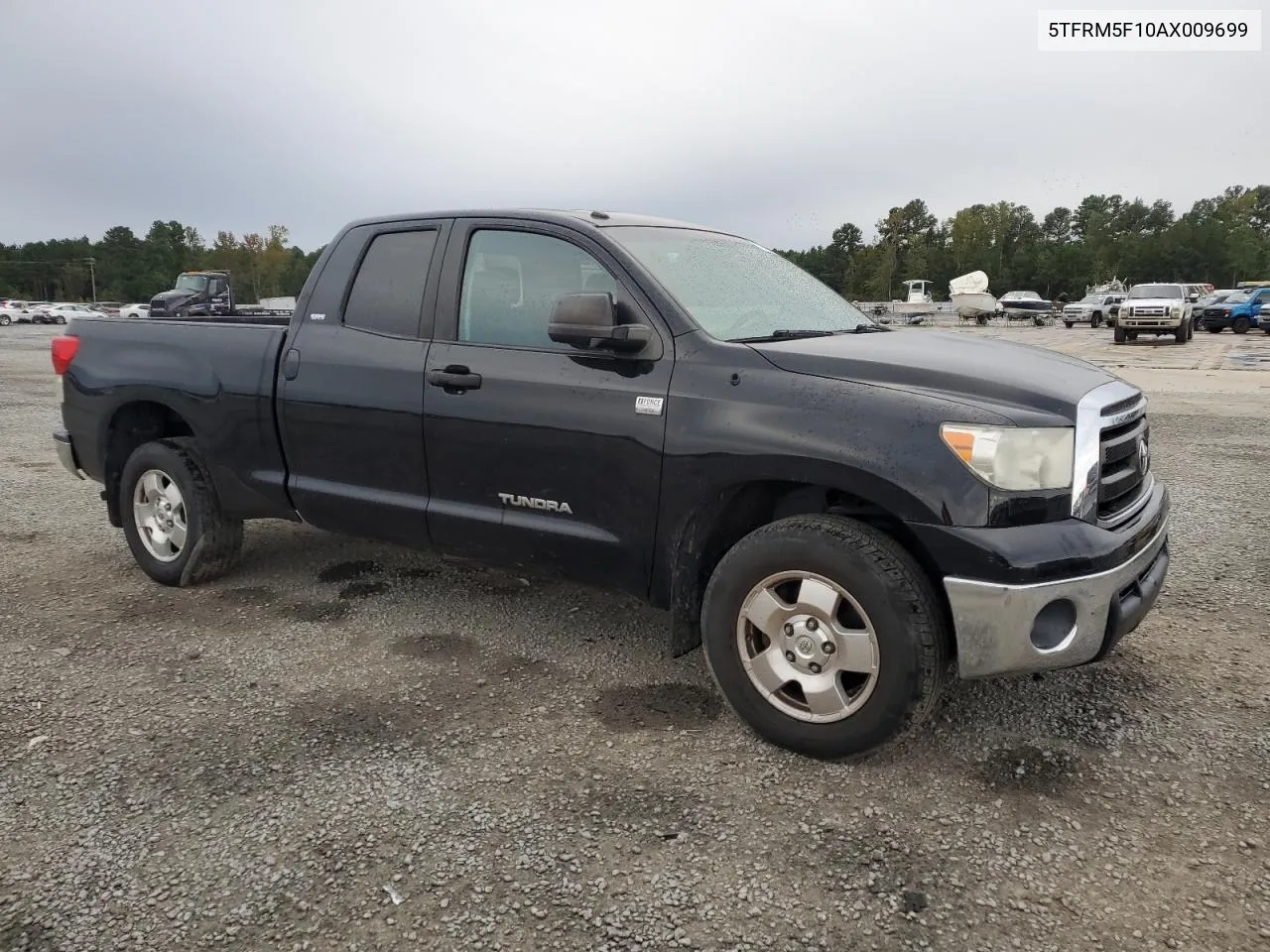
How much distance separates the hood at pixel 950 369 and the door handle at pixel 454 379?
1.15 m

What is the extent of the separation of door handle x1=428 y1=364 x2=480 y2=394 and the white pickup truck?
2786 centimetres

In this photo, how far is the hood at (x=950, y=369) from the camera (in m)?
2.77

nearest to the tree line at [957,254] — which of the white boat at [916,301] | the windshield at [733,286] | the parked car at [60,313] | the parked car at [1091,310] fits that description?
the white boat at [916,301]

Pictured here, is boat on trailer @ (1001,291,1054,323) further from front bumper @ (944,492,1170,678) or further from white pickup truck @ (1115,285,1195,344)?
front bumper @ (944,492,1170,678)

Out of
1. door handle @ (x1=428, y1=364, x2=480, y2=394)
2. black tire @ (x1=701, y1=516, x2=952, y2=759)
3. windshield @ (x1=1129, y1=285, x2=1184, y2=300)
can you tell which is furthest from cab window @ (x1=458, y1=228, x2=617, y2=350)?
windshield @ (x1=1129, y1=285, x2=1184, y2=300)

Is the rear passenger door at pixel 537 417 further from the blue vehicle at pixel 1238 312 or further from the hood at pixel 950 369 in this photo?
the blue vehicle at pixel 1238 312

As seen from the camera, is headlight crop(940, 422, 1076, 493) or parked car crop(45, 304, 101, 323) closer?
headlight crop(940, 422, 1076, 493)

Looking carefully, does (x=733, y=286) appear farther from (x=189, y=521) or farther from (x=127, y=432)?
(x=127, y=432)

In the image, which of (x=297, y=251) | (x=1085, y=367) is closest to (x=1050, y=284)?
(x=297, y=251)

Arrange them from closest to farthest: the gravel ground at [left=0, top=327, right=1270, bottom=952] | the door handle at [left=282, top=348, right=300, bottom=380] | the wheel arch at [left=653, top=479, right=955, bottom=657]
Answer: the gravel ground at [left=0, top=327, right=1270, bottom=952] → the wheel arch at [left=653, top=479, right=955, bottom=657] → the door handle at [left=282, top=348, right=300, bottom=380]

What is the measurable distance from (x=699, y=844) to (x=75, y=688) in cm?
258

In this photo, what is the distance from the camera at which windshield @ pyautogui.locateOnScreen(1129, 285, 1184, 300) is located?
88.5 feet

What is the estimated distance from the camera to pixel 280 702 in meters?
3.38

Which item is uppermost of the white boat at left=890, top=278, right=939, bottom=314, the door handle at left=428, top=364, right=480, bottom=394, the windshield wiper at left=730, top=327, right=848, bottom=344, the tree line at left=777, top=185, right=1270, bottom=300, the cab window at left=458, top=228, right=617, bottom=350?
the tree line at left=777, top=185, right=1270, bottom=300
